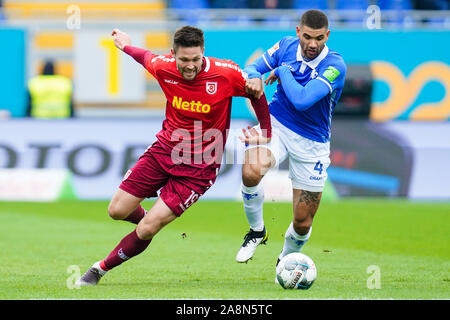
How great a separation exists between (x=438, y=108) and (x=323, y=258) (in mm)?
8268

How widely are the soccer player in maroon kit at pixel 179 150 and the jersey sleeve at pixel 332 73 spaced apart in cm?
61

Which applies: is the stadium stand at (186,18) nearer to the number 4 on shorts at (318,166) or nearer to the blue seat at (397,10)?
the blue seat at (397,10)

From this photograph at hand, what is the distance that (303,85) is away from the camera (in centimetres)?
815

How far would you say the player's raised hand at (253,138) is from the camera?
25.4 ft

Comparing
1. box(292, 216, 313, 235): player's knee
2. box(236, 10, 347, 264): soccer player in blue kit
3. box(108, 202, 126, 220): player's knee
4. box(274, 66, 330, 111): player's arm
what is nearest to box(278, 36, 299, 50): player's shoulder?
box(236, 10, 347, 264): soccer player in blue kit

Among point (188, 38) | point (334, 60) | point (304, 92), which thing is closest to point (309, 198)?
point (304, 92)

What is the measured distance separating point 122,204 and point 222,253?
2693mm

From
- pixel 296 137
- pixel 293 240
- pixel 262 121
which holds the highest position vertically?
pixel 262 121

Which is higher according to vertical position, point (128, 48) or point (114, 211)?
point (128, 48)

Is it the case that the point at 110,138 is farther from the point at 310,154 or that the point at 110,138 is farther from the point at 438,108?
the point at 310,154

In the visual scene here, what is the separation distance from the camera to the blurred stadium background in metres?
15.1

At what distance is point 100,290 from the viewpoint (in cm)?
729

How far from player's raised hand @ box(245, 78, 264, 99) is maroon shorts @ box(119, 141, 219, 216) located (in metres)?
0.79

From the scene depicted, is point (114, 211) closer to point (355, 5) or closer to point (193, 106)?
point (193, 106)
